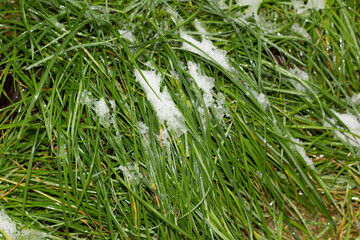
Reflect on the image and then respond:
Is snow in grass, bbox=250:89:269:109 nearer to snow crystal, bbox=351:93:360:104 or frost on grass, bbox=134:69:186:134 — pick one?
frost on grass, bbox=134:69:186:134

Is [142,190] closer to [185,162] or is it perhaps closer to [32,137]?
[185,162]

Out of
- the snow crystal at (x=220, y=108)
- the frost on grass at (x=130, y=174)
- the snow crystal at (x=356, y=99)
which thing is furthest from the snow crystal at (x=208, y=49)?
the snow crystal at (x=356, y=99)

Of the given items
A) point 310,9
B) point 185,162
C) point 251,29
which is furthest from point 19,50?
point 310,9

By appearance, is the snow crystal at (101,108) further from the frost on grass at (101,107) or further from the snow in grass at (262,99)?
the snow in grass at (262,99)

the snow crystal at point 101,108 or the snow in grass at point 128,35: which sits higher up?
the snow in grass at point 128,35

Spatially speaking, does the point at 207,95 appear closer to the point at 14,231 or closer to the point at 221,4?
the point at 221,4

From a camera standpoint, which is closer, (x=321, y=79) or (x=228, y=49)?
(x=228, y=49)
